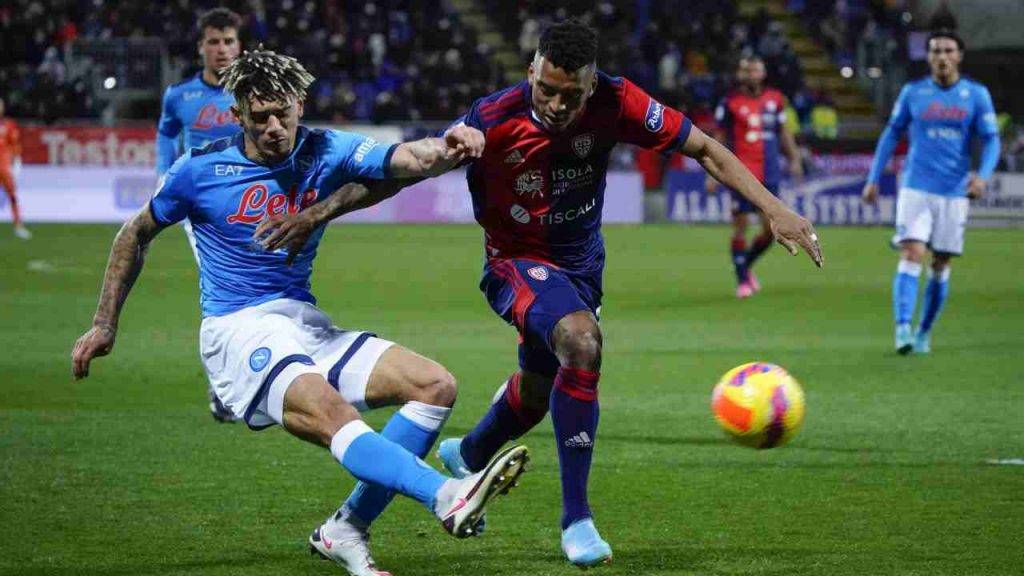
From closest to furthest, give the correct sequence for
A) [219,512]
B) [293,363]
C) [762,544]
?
1. [293,363]
2. [762,544]
3. [219,512]

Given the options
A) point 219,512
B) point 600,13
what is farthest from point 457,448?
point 600,13

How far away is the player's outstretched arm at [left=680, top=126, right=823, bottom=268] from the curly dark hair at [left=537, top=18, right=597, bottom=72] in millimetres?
685

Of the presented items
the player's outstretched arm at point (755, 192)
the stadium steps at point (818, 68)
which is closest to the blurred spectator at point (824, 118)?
the stadium steps at point (818, 68)

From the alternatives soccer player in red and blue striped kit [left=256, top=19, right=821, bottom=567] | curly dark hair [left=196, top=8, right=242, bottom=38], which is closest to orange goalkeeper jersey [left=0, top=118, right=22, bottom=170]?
curly dark hair [left=196, top=8, right=242, bottom=38]

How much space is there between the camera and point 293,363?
5312 millimetres

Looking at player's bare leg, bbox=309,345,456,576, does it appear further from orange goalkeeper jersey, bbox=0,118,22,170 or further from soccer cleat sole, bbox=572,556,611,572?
orange goalkeeper jersey, bbox=0,118,22,170

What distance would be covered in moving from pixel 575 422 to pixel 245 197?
146 centimetres

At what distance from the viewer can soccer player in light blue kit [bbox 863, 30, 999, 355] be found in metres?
12.2

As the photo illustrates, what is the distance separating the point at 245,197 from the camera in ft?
18.5

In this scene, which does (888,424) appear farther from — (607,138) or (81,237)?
(81,237)

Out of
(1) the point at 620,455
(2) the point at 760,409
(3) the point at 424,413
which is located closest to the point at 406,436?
(3) the point at 424,413

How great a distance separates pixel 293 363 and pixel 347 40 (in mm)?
28690

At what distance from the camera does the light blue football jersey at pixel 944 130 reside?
482 inches

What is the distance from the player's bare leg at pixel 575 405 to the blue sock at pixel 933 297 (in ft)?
23.7
